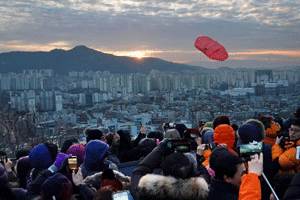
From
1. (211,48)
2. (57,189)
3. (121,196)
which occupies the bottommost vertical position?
(57,189)

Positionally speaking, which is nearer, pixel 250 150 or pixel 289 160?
pixel 250 150

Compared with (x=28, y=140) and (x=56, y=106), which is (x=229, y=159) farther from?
(x=56, y=106)

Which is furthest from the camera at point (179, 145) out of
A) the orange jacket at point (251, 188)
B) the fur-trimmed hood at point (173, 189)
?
the orange jacket at point (251, 188)

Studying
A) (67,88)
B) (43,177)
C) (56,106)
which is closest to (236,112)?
(43,177)

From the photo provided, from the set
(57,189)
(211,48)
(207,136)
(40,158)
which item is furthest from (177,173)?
(211,48)

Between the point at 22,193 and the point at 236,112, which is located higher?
the point at 22,193

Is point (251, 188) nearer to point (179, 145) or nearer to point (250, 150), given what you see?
point (250, 150)

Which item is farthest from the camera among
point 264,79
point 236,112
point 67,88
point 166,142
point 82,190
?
point 67,88
